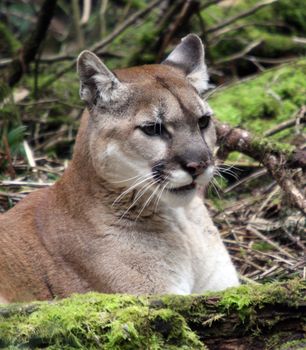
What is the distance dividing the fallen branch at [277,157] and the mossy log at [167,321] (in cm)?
219

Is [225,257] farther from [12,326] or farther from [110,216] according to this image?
[12,326]

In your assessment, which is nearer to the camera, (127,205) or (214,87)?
(127,205)

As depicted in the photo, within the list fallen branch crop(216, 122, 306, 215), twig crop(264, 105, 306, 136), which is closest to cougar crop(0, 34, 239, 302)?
fallen branch crop(216, 122, 306, 215)

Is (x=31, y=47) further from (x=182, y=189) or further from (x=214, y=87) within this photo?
(x=182, y=189)

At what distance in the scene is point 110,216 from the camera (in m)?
6.35

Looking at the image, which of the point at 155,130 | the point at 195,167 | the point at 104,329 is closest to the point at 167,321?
the point at 104,329

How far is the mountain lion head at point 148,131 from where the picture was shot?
591cm

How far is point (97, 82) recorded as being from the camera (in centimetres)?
635

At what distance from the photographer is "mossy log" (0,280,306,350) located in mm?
4516

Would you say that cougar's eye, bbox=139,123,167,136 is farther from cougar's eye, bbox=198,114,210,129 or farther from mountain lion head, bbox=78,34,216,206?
cougar's eye, bbox=198,114,210,129

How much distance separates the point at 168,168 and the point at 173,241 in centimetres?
76

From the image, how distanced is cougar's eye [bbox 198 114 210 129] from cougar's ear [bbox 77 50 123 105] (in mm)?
618

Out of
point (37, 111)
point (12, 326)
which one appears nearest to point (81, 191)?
point (12, 326)

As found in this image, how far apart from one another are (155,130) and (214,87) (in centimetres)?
326
